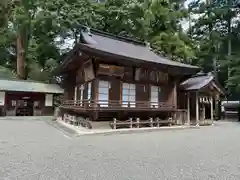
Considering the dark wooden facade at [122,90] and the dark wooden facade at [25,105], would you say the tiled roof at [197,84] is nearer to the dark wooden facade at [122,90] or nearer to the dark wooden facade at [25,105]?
the dark wooden facade at [122,90]

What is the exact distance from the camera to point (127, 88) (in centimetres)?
1347

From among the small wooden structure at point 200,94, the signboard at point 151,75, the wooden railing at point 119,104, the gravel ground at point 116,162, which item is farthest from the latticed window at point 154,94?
the gravel ground at point 116,162

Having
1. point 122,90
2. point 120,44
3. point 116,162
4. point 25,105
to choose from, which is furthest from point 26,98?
point 116,162

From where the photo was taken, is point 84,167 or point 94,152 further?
point 94,152

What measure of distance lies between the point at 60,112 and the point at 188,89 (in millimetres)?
10637

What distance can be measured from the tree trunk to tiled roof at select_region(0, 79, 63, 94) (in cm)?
630

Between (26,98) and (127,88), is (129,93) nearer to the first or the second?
(127,88)

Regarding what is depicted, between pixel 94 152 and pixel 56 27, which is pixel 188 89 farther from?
pixel 56 27

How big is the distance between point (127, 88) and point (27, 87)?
1285cm

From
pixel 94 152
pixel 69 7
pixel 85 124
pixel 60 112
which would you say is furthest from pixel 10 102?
pixel 94 152

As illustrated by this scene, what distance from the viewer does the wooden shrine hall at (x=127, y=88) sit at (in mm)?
12039

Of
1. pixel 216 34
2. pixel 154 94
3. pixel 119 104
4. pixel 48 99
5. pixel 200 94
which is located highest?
pixel 216 34

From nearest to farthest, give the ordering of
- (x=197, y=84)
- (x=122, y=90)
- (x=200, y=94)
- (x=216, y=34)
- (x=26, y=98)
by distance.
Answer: (x=122, y=90) < (x=197, y=84) < (x=200, y=94) < (x=26, y=98) < (x=216, y=34)

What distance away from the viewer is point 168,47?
2439 cm
